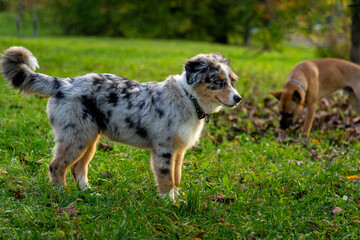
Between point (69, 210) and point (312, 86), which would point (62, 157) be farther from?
point (312, 86)

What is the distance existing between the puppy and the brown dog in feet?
10.8

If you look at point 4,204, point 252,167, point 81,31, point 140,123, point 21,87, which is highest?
point 21,87

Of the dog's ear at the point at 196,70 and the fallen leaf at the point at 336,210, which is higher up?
the dog's ear at the point at 196,70

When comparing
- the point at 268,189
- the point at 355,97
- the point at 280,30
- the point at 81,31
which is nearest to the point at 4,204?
the point at 268,189

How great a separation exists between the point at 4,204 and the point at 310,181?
352 centimetres

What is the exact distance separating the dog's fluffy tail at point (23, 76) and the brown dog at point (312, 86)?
4587 mm

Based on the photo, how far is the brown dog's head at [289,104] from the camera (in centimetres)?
748

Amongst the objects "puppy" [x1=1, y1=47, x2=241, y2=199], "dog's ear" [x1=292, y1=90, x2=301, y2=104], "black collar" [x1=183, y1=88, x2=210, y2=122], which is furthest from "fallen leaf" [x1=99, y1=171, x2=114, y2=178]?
"dog's ear" [x1=292, y1=90, x2=301, y2=104]

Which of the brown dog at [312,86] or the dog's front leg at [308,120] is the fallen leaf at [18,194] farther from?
the dog's front leg at [308,120]

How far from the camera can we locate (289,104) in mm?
7527

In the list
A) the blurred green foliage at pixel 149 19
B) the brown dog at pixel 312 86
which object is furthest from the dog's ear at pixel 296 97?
the blurred green foliage at pixel 149 19

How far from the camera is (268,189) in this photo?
4.77 metres

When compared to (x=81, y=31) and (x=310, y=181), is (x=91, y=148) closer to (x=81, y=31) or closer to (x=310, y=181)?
(x=310, y=181)

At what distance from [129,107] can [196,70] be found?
85cm
